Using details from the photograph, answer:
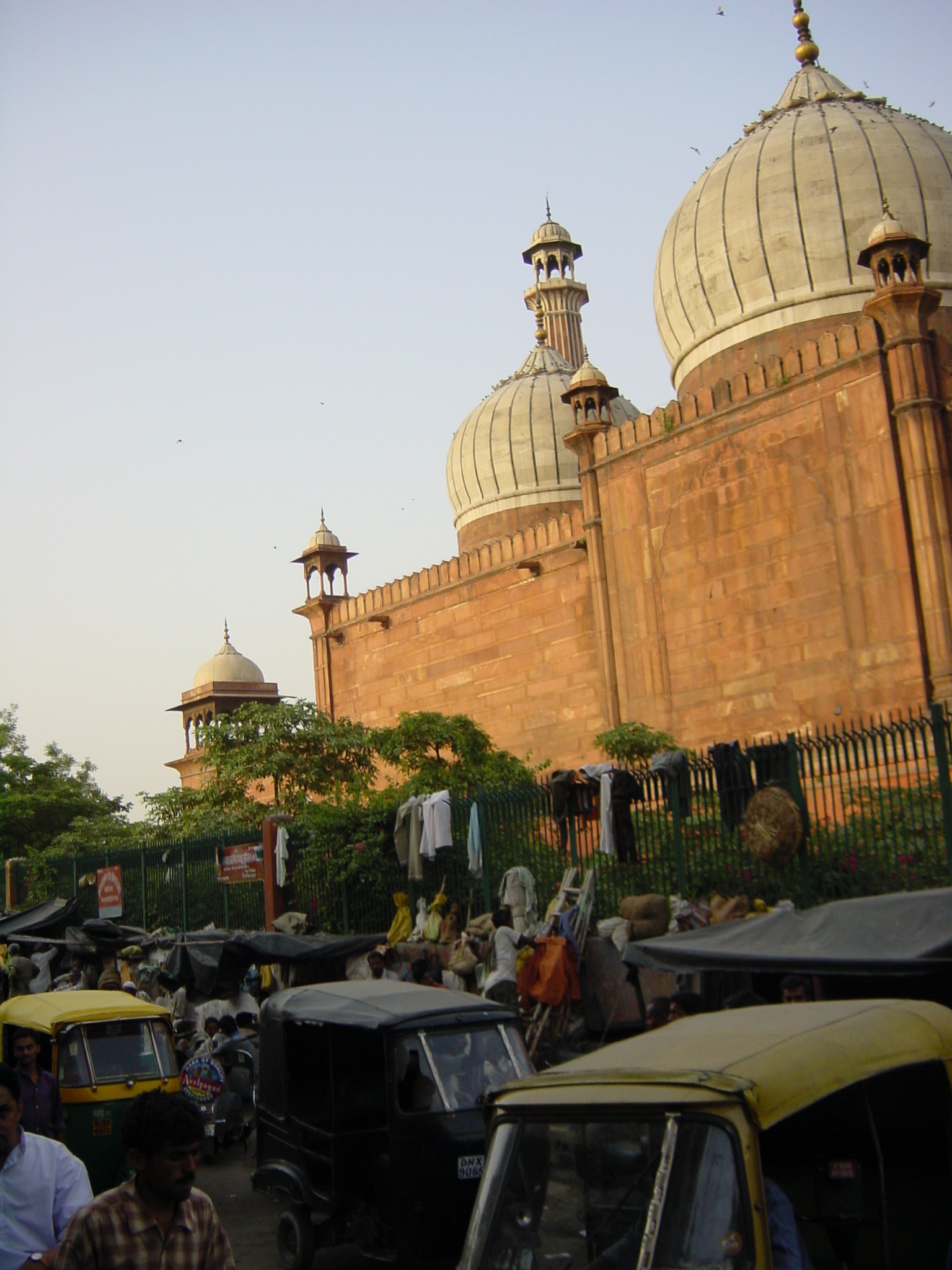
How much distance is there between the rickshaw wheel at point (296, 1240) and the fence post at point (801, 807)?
15.0 ft

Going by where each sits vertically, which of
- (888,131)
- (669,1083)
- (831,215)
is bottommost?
(669,1083)

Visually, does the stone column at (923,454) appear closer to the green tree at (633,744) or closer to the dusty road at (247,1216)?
the green tree at (633,744)

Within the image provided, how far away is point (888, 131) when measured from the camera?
20.8m

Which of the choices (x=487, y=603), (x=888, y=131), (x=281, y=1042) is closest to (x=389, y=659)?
(x=487, y=603)

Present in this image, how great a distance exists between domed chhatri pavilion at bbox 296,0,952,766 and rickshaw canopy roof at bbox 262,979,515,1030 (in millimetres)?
9010

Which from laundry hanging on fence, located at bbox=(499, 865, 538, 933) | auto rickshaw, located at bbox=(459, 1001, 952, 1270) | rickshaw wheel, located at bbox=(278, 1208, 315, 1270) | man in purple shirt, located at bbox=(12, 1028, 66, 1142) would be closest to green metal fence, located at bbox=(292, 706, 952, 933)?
laundry hanging on fence, located at bbox=(499, 865, 538, 933)

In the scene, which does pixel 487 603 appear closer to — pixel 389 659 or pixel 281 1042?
pixel 389 659

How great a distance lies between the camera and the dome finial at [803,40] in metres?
23.5

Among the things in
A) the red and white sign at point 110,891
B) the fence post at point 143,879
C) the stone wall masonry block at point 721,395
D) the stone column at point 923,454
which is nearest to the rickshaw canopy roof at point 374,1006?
the stone column at point 923,454

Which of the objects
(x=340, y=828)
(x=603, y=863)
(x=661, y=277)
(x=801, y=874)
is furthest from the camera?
(x=661, y=277)

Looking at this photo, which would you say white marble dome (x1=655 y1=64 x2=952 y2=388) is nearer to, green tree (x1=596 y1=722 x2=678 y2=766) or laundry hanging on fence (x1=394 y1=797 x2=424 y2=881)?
green tree (x1=596 y1=722 x2=678 y2=766)

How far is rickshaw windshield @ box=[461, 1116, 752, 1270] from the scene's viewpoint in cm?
360

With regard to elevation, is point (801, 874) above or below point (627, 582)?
below

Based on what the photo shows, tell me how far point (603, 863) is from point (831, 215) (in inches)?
488
